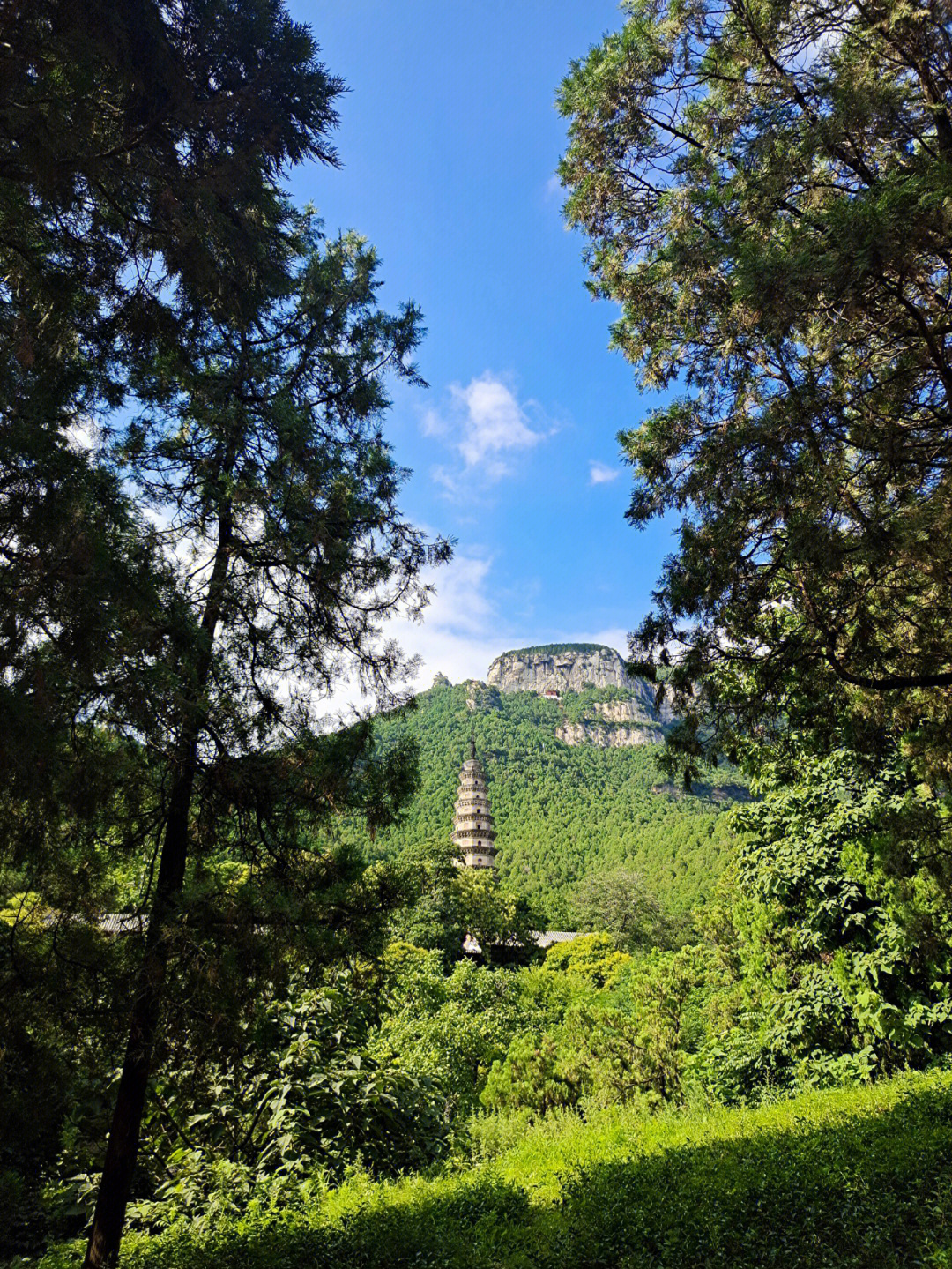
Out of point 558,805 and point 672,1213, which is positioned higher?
point 558,805

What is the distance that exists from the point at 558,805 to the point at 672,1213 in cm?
7847

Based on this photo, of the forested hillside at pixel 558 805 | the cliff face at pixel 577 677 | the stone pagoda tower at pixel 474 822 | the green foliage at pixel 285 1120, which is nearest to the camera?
the green foliage at pixel 285 1120

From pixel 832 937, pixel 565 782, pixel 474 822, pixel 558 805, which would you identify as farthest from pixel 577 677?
pixel 832 937

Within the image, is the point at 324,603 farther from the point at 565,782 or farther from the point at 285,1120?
the point at 565,782

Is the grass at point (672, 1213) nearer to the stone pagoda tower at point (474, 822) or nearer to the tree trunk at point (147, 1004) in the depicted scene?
the tree trunk at point (147, 1004)

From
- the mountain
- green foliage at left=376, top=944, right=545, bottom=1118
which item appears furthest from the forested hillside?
green foliage at left=376, top=944, right=545, bottom=1118

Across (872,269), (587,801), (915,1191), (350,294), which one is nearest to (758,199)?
(872,269)

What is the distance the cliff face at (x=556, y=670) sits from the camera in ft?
464

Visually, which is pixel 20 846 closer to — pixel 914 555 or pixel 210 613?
pixel 210 613

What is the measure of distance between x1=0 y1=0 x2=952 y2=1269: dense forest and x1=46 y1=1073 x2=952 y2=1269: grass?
4cm

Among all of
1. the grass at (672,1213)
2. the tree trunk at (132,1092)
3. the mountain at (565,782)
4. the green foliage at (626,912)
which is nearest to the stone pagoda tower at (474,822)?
the mountain at (565,782)

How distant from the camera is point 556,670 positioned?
14412cm

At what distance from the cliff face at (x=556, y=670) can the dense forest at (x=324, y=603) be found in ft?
440

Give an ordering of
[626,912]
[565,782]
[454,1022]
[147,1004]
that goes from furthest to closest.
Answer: [565,782], [626,912], [454,1022], [147,1004]
